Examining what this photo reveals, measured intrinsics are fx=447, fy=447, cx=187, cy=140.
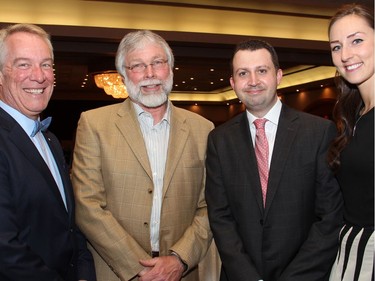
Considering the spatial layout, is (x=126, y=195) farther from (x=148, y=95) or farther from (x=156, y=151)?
(x=148, y=95)

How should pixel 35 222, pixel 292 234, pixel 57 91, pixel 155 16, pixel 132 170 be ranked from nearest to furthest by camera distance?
pixel 35 222
pixel 292 234
pixel 132 170
pixel 155 16
pixel 57 91

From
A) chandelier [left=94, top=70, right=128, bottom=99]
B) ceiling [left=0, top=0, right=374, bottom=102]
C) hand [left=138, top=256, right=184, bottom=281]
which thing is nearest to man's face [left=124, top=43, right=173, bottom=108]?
hand [left=138, top=256, right=184, bottom=281]

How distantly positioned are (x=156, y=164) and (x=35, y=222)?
74 cm

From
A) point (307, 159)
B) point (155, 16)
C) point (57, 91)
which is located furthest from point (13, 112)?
point (57, 91)

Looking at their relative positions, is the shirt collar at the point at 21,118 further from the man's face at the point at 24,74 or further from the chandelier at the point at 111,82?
the chandelier at the point at 111,82

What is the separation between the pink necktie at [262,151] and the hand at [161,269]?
1.80ft

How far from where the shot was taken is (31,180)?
182cm

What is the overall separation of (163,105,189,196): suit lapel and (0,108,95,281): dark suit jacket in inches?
22.3

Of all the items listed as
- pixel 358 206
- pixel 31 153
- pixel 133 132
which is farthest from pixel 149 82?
pixel 358 206

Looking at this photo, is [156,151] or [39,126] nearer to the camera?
[39,126]

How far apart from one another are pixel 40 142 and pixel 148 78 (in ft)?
2.12

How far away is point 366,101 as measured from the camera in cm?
209

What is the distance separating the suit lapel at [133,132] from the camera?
231 cm

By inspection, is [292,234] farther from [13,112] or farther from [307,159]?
[13,112]
